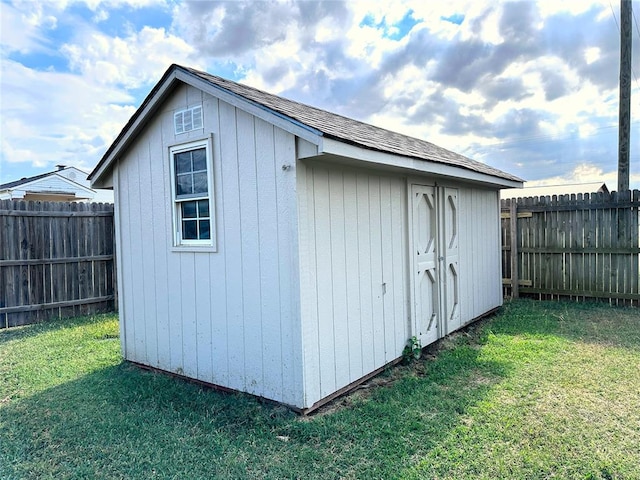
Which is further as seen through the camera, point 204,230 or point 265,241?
point 204,230

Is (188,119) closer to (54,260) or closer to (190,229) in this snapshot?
(190,229)

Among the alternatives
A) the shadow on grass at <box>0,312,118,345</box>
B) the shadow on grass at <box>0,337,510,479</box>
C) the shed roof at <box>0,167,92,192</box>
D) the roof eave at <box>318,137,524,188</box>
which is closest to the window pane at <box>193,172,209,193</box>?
the roof eave at <box>318,137,524,188</box>

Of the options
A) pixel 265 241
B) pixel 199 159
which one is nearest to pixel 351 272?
pixel 265 241

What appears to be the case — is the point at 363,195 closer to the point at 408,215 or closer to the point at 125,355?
the point at 408,215

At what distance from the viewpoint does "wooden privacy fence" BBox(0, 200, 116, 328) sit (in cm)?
Result: 685

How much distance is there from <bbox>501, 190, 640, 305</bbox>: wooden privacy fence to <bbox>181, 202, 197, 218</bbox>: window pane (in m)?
6.96

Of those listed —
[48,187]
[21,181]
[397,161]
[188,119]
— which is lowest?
[397,161]

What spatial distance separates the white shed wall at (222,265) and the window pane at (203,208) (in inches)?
9.2

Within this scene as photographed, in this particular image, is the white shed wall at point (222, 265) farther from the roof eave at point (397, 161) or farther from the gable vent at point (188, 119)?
the roof eave at point (397, 161)

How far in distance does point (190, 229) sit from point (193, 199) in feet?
1.15

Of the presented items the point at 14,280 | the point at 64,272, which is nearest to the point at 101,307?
the point at 64,272

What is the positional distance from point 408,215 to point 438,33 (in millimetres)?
5306

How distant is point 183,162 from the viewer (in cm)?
437

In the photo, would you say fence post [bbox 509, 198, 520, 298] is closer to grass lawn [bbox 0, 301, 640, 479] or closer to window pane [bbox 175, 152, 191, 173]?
grass lawn [bbox 0, 301, 640, 479]
